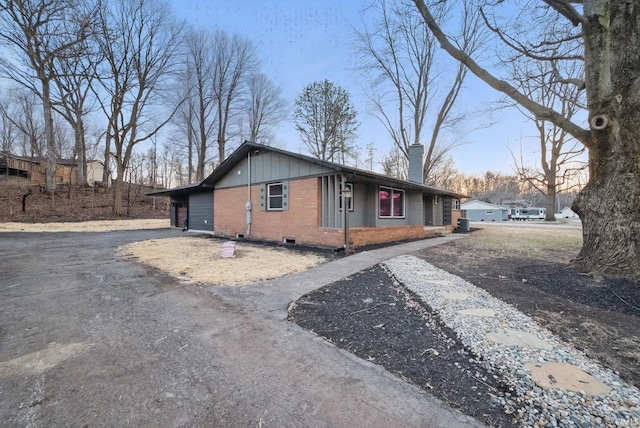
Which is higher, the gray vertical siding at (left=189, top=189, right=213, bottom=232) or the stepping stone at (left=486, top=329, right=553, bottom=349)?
the gray vertical siding at (left=189, top=189, right=213, bottom=232)

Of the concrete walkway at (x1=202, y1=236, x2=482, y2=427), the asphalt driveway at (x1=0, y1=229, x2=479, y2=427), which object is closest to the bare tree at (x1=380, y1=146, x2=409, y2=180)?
the asphalt driveway at (x1=0, y1=229, x2=479, y2=427)

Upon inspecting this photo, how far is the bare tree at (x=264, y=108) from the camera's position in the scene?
27.1 meters

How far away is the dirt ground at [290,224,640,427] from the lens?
89.3 inches

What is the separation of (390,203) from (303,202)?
441cm

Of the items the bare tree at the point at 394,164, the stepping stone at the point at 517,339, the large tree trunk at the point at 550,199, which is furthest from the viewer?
the bare tree at the point at 394,164

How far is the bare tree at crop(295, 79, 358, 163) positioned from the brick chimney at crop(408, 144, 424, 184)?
553 centimetres

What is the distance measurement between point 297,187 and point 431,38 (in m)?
16.7

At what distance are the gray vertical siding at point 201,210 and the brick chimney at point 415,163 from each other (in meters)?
12.3

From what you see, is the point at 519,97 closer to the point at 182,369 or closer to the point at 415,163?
the point at 182,369

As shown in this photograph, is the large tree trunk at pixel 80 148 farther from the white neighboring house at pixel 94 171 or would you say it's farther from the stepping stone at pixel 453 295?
the stepping stone at pixel 453 295

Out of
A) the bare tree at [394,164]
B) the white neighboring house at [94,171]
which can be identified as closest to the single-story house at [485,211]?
the bare tree at [394,164]

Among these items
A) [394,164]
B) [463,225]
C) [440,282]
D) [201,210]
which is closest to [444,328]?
[440,282]

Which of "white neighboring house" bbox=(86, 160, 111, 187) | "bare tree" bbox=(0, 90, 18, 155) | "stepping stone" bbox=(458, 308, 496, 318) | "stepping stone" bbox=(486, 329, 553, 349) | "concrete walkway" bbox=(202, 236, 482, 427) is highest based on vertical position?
"bare tree" bbox=(0, 90, 18, 155)

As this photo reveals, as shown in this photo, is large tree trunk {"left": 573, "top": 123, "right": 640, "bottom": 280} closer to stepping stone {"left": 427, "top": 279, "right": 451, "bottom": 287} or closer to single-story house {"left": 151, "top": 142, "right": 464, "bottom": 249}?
stepping stone {"left": 427, "top": 279, "right": 451, "bottom": 287}
